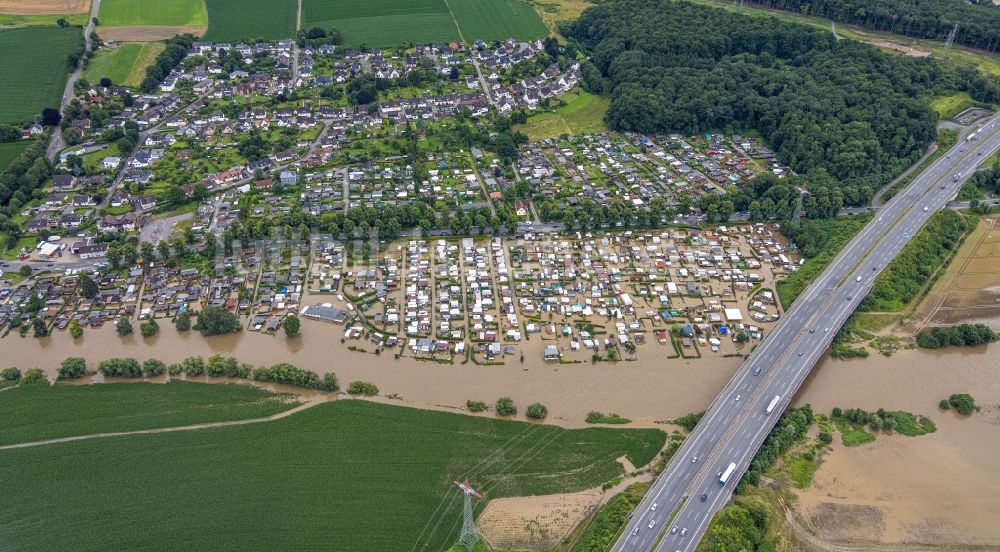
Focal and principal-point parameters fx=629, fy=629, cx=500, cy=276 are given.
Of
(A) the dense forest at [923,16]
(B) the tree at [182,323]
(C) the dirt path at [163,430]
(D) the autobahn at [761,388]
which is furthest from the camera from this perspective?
(A) the dense forest at [923,16]

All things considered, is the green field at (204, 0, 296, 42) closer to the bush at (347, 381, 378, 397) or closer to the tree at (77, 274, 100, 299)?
the tree at (77, 274, 100, 299)

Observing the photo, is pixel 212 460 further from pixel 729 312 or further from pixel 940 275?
pixel 940 275

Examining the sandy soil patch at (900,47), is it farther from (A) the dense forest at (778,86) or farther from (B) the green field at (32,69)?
(B) the green field at (32,69)

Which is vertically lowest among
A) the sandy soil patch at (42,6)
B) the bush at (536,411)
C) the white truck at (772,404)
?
the bush at (536,411)

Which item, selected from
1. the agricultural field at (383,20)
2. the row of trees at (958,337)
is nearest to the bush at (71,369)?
the row of trees at (958,337)

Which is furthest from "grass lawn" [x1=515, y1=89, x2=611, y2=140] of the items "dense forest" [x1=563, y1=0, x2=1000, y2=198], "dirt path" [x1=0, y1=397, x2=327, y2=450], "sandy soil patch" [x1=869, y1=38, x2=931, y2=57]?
"dirt path" [x1=0, y1=397, x2=327, y2=450]
